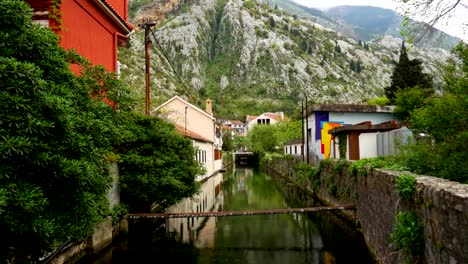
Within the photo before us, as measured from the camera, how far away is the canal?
36.0 ft

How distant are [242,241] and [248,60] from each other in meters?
114

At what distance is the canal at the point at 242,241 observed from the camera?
1097 cm

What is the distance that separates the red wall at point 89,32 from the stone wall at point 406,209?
31.6 ft

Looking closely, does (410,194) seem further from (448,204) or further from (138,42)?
(138,42)

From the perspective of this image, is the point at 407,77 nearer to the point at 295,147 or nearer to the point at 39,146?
the point at 295,147

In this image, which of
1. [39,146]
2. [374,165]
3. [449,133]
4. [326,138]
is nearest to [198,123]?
[326,138]

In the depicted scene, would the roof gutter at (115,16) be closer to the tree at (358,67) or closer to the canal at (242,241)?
the canal at (242,241)

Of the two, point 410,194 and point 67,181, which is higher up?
point 67,181

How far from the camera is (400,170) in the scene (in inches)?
339

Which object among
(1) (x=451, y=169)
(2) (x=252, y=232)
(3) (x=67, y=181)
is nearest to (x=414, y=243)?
(1) (x=451, y=169)

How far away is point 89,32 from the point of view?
41.2ft

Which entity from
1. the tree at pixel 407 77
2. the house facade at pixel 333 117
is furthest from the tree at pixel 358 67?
the house facade at pixel 333 117

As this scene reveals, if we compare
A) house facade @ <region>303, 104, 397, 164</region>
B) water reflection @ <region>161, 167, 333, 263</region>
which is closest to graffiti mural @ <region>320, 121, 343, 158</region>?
house facade @ <region>303, 104, 397, 164</region>

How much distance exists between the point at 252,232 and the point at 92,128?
942 centimetres
